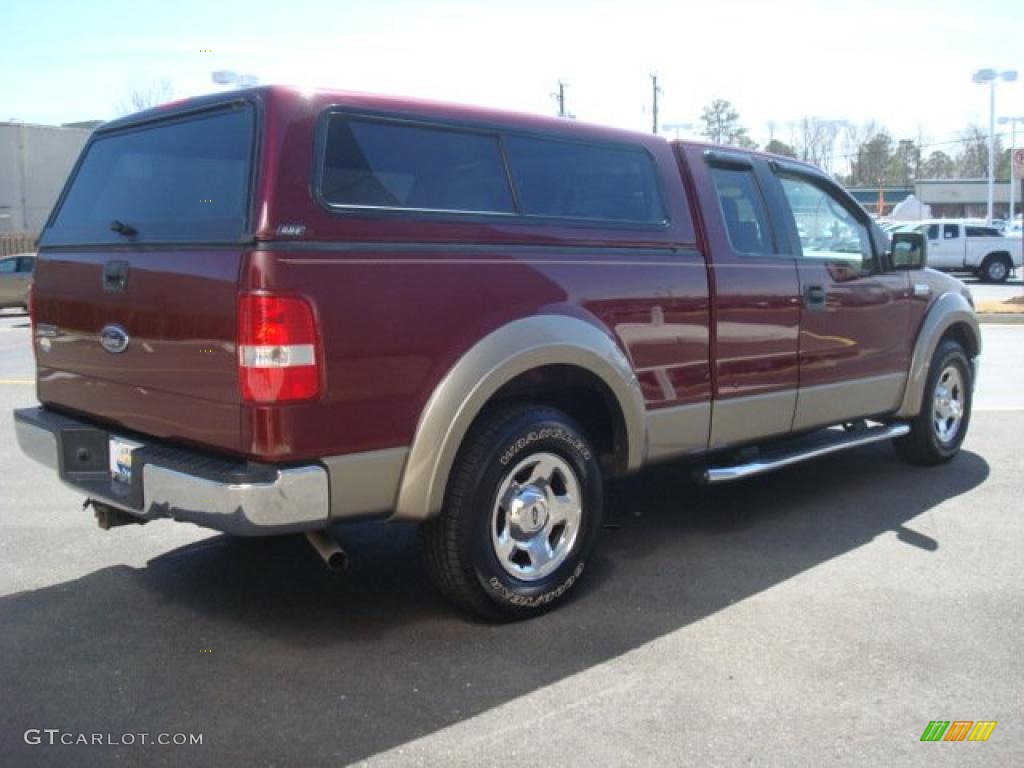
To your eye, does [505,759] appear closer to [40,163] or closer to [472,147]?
[472,147]

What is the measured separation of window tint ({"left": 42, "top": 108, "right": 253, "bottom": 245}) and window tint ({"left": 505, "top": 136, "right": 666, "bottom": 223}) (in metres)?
1.16

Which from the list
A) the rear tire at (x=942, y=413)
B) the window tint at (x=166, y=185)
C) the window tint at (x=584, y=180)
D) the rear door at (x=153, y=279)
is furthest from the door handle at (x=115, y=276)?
the rear tire at (x=942, y=413)

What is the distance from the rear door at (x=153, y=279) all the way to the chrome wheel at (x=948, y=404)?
16.2 ft

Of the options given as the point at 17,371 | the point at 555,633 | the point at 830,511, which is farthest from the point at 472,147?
the point at 17,371

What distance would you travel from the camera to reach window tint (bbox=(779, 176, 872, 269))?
5.63 metres

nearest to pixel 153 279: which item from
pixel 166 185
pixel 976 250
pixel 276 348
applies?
pixel 166 185

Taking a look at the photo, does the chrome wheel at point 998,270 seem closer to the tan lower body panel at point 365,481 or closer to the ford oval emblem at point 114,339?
the tan lower body panel at point 365,481

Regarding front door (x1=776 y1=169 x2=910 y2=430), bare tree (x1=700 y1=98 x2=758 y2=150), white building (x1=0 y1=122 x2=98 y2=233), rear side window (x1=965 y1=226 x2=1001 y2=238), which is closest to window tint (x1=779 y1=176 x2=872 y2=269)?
front door (x1=776 y1=169 x2=910 y2=430)

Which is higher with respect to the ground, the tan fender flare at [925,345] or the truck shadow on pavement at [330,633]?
the tan fender flare at [925,345]

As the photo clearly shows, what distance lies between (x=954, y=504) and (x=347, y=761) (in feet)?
13.7

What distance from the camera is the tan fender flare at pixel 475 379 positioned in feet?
12.0

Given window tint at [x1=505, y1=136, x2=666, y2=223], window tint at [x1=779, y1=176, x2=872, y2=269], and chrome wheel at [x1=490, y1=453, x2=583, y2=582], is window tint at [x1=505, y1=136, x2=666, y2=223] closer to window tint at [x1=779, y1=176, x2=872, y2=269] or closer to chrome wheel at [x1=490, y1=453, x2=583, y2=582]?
chrome wheel at [x1=490, y1=453, x2=583, y2=582]

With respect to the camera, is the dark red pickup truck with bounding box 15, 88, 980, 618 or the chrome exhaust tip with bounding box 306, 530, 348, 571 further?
the chrome exhaust tip with bounding box 306, 530, 348, 571
